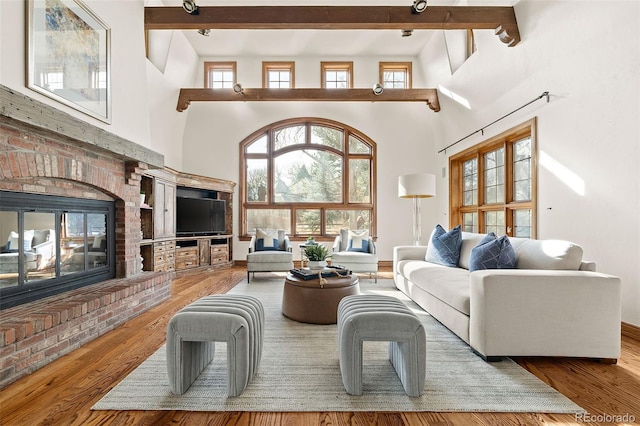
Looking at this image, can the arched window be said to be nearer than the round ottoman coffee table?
No

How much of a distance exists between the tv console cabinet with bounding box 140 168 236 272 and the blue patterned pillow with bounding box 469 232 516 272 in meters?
4.26

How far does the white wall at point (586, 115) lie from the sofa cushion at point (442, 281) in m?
1.23

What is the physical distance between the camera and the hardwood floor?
1.58m

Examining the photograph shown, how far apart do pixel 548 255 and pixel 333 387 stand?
1.96m

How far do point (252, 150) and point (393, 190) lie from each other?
3.13 m

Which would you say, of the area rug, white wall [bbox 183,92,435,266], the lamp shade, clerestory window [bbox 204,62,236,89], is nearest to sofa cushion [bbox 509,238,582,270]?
the area rug

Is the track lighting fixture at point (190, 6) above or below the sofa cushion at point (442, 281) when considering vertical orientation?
above

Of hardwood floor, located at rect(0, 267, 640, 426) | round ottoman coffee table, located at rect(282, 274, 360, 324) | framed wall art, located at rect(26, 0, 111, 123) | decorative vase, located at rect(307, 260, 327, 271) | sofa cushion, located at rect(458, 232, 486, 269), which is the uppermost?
framed wall art, located at rect(26, 0, 111, 123)

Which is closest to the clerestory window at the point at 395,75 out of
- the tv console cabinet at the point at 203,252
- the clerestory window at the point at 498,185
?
the clerestory window at the point at 498,185

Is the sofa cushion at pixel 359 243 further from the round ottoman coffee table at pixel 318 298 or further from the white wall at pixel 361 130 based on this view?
the round ottoman coffee table at pixel 318 298

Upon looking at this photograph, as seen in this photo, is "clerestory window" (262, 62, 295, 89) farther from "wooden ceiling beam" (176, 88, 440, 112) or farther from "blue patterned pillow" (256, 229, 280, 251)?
"blue patterned pillow" (256, 229, 280, 251)

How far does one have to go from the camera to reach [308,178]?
22.8 feet

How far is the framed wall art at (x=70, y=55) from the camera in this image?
233 centimetres

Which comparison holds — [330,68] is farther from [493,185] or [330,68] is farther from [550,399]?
[550,399]
